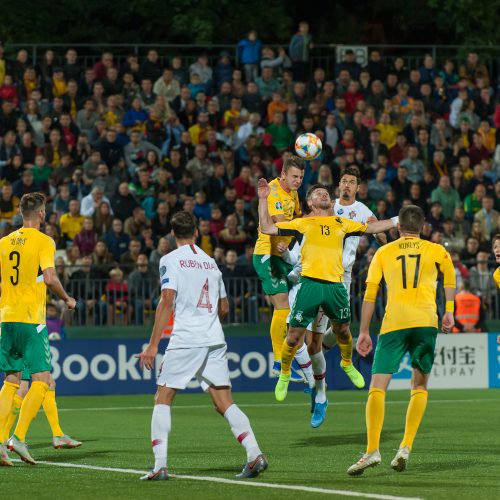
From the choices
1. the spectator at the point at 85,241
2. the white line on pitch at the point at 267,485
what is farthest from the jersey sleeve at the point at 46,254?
the spectator at the point at 85,241

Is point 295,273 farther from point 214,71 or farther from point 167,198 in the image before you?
point 214,71

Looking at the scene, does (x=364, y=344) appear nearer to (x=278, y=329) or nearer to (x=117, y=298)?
(x=278, y=329)

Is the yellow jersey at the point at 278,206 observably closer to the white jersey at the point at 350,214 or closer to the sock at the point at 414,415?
the white jersey at the point at 350,214

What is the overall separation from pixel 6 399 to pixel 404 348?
384 cm

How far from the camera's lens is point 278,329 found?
1661cm

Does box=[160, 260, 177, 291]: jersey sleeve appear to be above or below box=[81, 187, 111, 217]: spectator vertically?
below

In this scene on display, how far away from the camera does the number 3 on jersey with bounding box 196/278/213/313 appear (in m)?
11.2

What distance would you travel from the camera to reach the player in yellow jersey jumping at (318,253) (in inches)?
544

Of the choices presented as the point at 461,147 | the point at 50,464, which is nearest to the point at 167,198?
the point at 461,147

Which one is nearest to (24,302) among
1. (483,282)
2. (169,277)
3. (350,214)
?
(169,277)

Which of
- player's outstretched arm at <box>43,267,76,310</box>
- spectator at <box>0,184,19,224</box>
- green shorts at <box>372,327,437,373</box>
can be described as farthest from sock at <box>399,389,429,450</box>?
→ spectator at <box>0,184,19,224</box>

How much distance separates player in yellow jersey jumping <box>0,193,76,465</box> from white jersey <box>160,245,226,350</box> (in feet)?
6.02

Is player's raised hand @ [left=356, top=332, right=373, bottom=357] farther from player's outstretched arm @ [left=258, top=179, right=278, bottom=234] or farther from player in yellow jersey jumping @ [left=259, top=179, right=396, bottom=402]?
player's outstretched arm @ [left=258, top=179, right=278, bottom=234]

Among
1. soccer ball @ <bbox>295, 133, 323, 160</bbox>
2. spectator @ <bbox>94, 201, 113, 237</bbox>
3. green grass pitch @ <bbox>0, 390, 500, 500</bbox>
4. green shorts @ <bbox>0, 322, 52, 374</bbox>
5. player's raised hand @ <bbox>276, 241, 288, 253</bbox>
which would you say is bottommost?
green grass pitch @ <bbox>0, 390, 500, 500</bbox>
